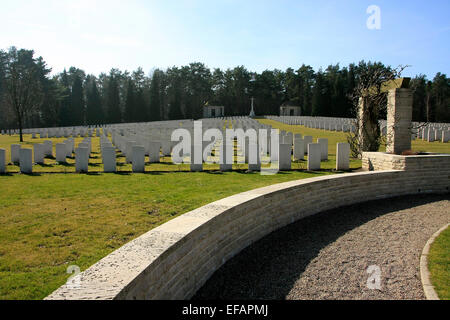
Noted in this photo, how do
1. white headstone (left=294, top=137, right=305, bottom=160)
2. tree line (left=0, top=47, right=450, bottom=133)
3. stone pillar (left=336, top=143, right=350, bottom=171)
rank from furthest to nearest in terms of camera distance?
tree line (left=0, top=47, right=450, bottom=133), white headstone (left=294, top=137, right=305, bottom=160), stone pillar (left=336, top=143, right=350, bottom=171)

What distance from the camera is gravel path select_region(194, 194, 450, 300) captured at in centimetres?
346

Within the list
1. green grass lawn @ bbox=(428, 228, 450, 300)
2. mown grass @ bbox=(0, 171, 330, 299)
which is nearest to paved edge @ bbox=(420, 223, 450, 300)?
green grass lawn @ bbox=(428, 228, 450, 300)

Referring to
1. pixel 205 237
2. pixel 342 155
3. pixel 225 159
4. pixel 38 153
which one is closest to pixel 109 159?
pixel 225 159

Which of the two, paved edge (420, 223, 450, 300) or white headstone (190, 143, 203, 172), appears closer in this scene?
paved edge (420, 223, 450, 300)

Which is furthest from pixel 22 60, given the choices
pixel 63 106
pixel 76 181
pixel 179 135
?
pixel 76 181

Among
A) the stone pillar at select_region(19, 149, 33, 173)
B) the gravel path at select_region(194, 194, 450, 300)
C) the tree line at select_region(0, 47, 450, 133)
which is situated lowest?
the gravel path at select_region(194, 194, 450, 300)

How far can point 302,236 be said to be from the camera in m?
5.15

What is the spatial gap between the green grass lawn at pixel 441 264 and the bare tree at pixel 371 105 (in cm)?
703

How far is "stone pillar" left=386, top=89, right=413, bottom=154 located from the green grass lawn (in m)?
5.38

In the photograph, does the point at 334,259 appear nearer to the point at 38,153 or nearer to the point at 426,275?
the point at 426,275

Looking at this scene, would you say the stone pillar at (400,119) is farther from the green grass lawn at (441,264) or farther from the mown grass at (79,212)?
the green grass lawn at (441,264)

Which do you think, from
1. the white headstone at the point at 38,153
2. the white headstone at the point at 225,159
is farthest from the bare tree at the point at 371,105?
the white headstone at the point at 38,153

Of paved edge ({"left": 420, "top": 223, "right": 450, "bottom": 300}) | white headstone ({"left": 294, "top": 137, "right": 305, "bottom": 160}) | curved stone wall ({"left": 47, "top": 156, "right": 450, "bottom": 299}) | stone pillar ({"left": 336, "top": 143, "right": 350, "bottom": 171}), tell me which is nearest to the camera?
curved stone wall ({"left": 47, "top": 156, "right": 450, "bottom": 299})

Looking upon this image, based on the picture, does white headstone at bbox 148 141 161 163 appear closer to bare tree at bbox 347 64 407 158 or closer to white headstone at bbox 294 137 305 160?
white headstone at bbox 294 137 305 160
